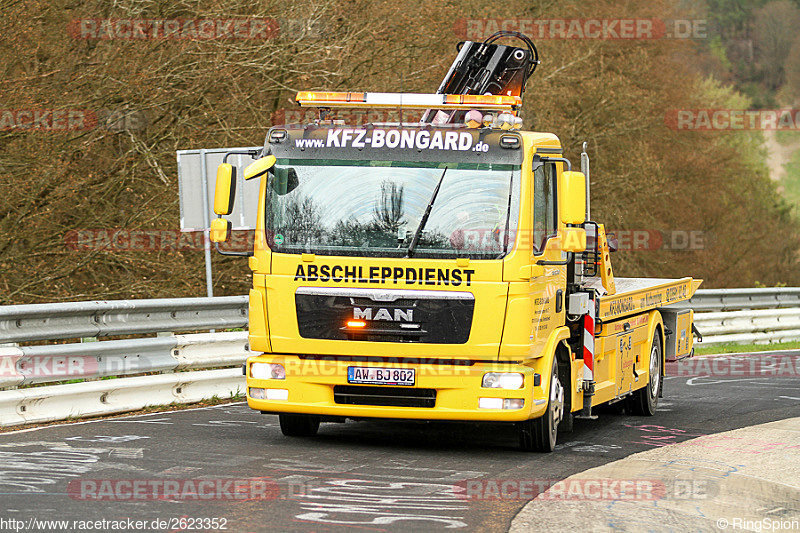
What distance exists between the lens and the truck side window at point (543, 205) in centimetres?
955

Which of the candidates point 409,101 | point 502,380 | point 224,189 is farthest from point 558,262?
point 224,189

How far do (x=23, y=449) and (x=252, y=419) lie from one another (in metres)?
2.85

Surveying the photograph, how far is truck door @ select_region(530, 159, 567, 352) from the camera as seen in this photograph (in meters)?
9.44

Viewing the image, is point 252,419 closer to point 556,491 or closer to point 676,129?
point 556,491

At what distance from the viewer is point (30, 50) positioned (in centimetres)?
1590

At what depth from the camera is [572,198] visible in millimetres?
9367

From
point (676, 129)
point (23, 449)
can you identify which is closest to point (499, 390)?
point (23, 449)

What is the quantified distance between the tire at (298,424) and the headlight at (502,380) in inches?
65.7
